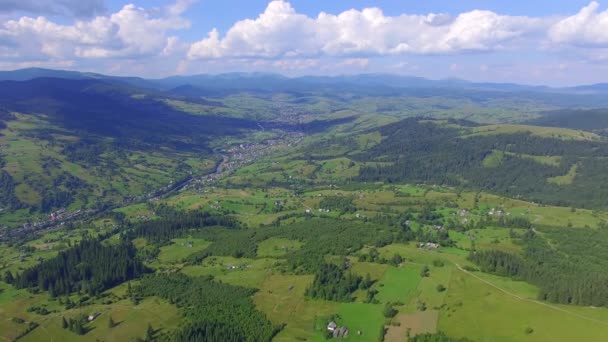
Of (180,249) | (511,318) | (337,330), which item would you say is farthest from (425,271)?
(180,249)

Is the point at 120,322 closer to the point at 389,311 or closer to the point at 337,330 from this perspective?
the point at 337,330

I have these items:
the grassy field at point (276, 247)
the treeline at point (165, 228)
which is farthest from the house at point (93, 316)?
the treeline at point (165, 228)

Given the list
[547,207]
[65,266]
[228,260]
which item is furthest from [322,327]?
[547,207]

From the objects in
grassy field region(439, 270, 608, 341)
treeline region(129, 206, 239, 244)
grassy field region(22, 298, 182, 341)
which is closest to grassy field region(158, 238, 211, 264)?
treeline region(129, 206, 239, 244)

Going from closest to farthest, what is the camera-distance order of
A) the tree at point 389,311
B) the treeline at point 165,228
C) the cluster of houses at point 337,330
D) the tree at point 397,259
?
the cluster of houses at point 337,330 → the tree at point 389,311 → the tree at point 397,259 → the treeline at point 165,228

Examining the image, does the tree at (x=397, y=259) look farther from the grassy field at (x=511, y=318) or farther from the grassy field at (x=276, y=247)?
the grassy field at (x=276, y=247)

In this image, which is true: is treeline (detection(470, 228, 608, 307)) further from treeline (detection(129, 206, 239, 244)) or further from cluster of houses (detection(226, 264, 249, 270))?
treeline (detection(129, 206, 239, 244))
